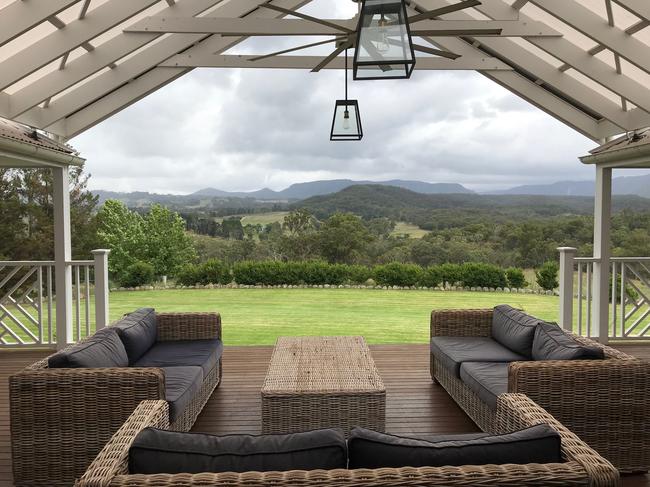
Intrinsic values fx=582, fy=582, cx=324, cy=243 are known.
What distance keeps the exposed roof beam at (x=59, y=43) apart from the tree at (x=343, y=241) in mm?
9392

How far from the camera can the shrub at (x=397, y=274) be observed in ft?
42.4

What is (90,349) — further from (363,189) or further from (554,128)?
(554,128)

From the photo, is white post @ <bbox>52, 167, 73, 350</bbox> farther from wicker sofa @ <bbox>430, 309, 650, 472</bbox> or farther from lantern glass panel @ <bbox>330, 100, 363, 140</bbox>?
wicker sofa @ <bbox>430, 309, 650, 472</bbox>

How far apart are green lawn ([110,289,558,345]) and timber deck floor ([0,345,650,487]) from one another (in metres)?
3.18

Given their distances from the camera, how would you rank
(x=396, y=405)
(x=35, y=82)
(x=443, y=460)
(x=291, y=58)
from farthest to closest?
(x=291, y=58) → (x=35, y=82) → (x=396, y=405) → (x=443, y=460)

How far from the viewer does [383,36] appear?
102 inches

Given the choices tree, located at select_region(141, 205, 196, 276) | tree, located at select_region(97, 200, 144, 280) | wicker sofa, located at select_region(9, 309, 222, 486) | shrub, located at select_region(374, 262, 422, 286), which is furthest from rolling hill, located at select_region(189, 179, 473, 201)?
wicker sofa, located at select_region(9, 309, 222, 486)

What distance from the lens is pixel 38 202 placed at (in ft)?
49.9

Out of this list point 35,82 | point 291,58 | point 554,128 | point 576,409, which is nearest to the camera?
point 576,409

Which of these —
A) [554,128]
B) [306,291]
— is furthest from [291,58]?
[554,128]

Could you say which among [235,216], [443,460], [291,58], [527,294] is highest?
[291,58]

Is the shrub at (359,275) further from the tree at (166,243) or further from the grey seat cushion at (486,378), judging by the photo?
the grey seat cushion at (486,378)

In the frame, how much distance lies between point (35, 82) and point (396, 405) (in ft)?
14.8

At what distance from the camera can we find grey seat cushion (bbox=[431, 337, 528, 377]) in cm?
439
